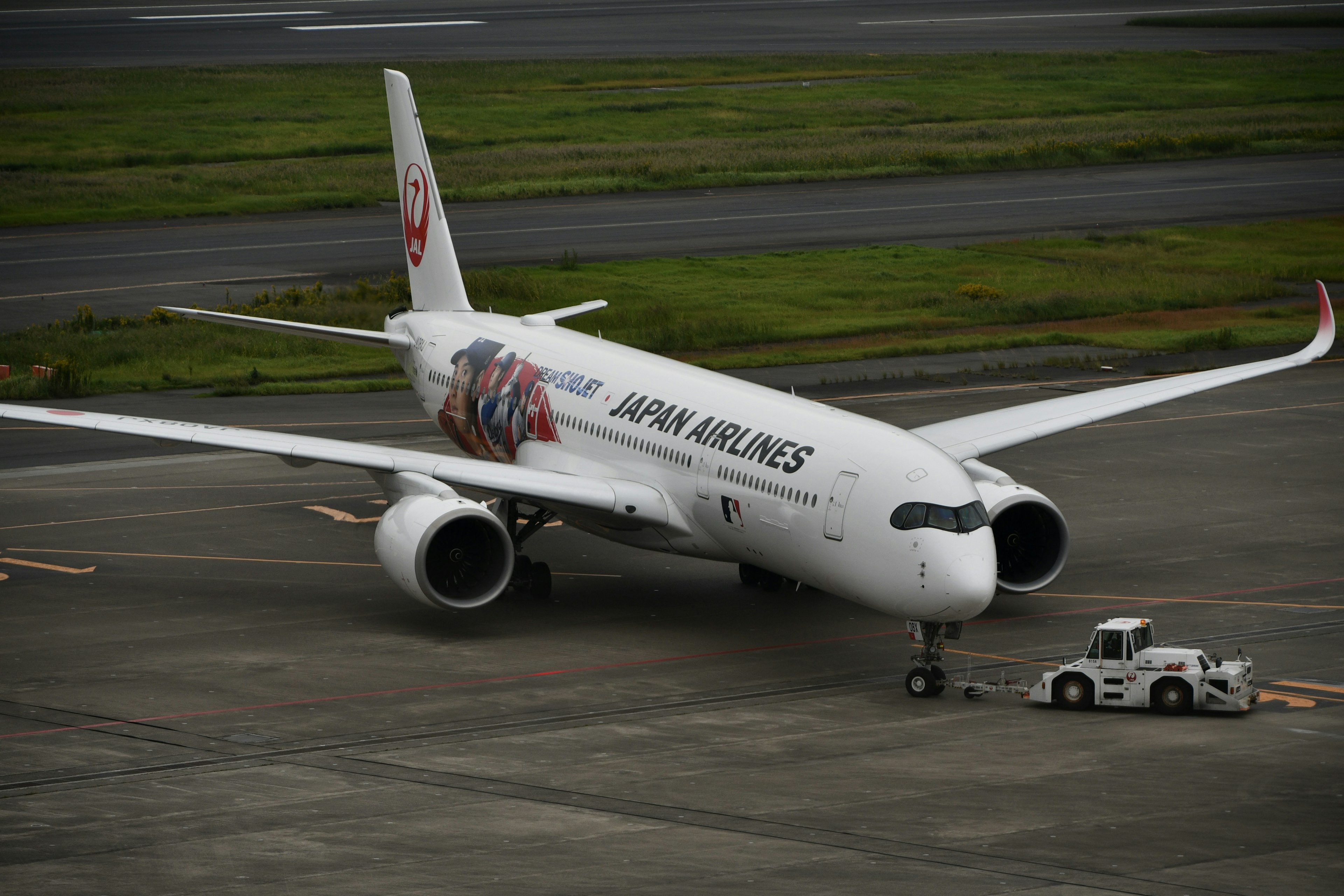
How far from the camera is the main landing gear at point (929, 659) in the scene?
31.1 meters

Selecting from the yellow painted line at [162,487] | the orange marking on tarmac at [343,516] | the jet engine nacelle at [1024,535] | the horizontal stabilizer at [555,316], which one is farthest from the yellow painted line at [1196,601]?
the yellow painted line at [162,487]

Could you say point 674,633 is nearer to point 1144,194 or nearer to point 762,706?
point 762,706

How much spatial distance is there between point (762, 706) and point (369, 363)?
40946 mm

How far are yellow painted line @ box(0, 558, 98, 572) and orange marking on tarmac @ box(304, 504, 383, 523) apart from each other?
717 cm

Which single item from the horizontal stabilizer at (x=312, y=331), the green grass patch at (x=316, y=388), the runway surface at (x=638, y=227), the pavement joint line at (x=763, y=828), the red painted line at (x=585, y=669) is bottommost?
the pavement joint line at (x=763, y=828)

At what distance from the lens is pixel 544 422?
40312 mm

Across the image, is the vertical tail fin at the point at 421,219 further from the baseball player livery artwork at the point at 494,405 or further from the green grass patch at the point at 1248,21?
the green grass patch at the point at 1248,21

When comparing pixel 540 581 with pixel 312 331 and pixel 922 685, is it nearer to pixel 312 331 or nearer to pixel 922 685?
pixel 922 685

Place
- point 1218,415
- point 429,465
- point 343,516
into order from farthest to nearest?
1. point 1218,415
2. point 343,516
3. point 429,465

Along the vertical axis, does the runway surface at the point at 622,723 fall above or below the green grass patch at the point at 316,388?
below

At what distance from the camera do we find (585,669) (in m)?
33.6

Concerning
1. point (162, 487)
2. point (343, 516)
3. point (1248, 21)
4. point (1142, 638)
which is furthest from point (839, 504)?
point (1248, 21)

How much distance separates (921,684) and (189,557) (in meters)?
19.9

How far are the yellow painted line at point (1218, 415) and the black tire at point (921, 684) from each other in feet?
89.9
